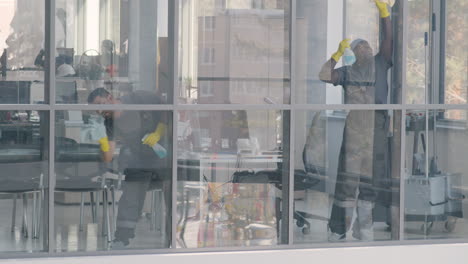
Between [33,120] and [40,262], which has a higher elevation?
[33,120]

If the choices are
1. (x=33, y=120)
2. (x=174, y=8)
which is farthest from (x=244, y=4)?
(x=33, y=120)

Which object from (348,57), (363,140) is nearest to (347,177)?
(363,140)

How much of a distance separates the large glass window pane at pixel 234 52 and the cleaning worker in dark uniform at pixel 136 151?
28 centimetres

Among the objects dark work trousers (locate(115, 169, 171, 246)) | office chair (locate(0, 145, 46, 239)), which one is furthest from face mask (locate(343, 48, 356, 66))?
office chair (locate(0, 145, 46, 239))

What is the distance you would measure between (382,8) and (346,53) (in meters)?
0.44

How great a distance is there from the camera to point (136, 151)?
20.4ft

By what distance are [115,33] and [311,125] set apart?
1547 mm

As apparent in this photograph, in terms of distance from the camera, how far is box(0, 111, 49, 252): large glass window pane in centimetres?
596

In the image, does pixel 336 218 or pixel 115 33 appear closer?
pixel 115 33

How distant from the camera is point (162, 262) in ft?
20.4

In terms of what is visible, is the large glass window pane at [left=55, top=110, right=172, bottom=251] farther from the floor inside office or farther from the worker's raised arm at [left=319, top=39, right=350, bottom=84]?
the worker's raised arm at [left=319, top=39, right=350, bottom=84]

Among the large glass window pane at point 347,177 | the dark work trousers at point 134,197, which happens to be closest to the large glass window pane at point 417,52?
the large glass window pane at point 347,177

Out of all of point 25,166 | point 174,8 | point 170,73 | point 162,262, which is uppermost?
point 174,8

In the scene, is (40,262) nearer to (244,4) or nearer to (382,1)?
(244,4)
